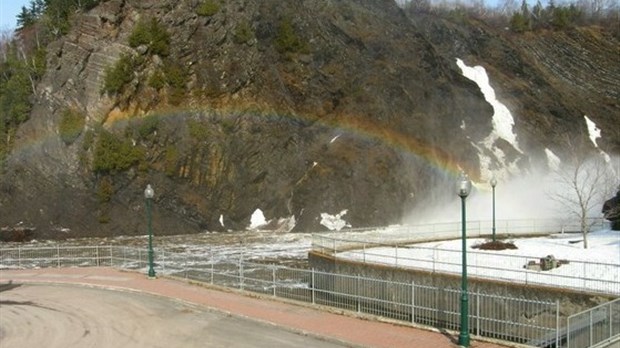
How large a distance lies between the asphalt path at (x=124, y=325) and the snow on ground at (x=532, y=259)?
967 cm

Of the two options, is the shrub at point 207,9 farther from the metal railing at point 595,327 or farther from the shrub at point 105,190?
the metal railing at point 595,327

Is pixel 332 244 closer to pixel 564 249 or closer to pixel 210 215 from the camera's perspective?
pixel 564 249

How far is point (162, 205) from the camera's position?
202ft

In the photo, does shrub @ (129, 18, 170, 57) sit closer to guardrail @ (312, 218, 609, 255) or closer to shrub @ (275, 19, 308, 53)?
shrub @ (275, 19, 308, 53)

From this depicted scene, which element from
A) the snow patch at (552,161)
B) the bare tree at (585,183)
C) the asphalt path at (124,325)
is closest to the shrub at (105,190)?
the bare tree at (585,183)

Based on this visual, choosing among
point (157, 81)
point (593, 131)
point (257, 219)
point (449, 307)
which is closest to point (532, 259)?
point (449, 307)

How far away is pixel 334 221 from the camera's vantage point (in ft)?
197

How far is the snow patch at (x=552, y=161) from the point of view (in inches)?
2970

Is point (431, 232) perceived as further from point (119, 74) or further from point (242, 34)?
point (242, 34)

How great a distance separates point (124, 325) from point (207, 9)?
2249 inches

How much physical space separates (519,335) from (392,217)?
42391mm

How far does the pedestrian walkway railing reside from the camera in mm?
22672

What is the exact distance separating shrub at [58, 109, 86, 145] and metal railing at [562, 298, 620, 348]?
54.3 metres

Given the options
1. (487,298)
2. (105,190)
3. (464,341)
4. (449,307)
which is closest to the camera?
(464,341)
